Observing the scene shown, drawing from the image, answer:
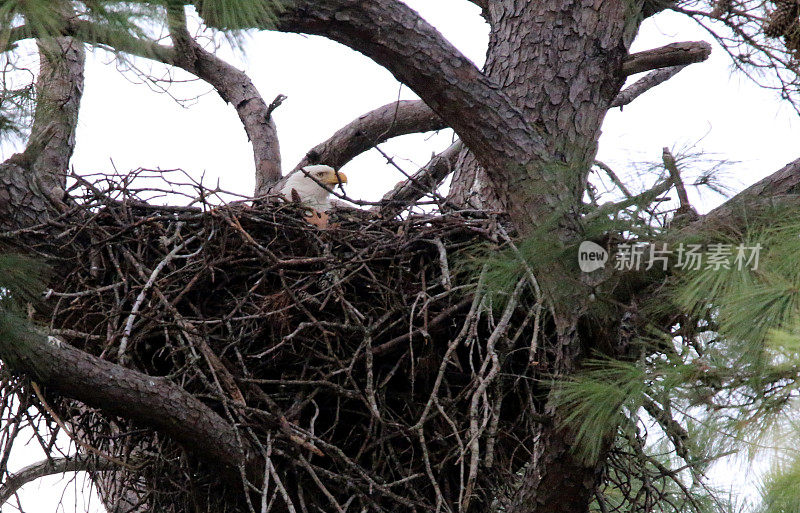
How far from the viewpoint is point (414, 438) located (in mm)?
3250

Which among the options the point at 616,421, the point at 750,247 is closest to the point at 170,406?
the point at 616,421

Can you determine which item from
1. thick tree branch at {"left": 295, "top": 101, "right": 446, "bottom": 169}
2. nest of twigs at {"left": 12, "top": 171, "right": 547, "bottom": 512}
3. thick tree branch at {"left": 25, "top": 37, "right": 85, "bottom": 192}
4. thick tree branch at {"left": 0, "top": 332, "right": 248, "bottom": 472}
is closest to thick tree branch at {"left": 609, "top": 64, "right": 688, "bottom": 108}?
thick tree branch at {"left": 295, "top": 101, "right": 446, "bottom": 169}

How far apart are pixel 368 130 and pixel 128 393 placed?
3390mm

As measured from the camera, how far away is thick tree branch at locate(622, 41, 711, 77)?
3832 millimetres

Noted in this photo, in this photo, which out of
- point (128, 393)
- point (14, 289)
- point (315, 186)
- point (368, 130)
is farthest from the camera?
point (368, 130)

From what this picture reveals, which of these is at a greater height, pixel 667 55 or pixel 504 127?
pixel 667 55

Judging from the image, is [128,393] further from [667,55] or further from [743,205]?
[667,55]

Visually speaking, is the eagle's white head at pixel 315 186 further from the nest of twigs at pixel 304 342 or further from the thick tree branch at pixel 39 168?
the thick tree branch at pixel 39 168

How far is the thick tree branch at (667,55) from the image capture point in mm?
3832

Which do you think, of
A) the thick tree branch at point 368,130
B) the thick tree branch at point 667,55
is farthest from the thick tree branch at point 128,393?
the thick tree branch at point 368,130

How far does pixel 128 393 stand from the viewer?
2793 mm

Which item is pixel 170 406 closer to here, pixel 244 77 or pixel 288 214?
pixel 288 214

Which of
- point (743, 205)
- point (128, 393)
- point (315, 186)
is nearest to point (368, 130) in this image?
point (315, 186)

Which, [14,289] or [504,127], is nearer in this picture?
[14,289]
